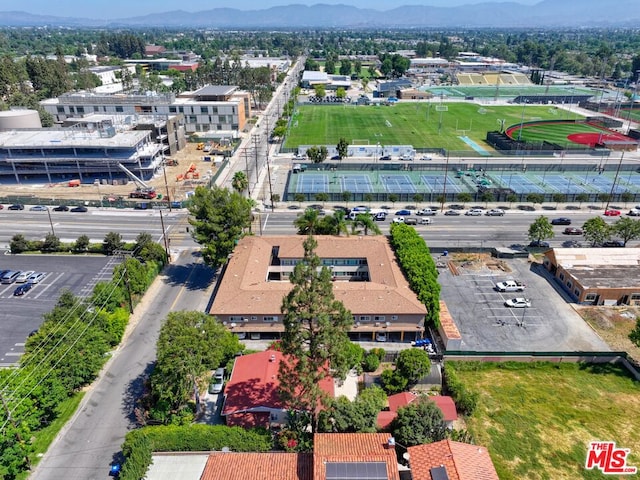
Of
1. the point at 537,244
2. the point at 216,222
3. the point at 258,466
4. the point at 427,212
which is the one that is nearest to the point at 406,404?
the point at 258,466

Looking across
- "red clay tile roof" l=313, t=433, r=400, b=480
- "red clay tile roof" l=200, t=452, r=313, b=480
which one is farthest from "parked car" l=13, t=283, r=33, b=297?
"red clay tile roof" l=313, t=433, r=400, b=480

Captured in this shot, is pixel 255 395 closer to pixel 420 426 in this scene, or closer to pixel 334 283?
pixel 420 426

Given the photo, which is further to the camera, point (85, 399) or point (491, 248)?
point (491, 248)

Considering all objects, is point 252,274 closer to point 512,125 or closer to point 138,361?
point 138,361

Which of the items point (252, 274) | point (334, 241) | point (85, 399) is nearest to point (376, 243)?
point (334, 241)

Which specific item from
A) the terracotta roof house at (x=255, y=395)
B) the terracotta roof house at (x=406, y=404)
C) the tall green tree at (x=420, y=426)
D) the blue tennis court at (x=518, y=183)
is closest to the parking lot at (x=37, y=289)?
the terracotta roof house at (x=255, y=395)

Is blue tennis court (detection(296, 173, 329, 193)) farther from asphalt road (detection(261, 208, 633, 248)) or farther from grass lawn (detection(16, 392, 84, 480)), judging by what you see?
grass lawn (detection(16, 392, 84, 480))

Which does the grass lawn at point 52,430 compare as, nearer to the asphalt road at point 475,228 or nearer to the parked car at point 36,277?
the parked car at point 36,277

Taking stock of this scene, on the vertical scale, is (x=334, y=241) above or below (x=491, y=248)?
above

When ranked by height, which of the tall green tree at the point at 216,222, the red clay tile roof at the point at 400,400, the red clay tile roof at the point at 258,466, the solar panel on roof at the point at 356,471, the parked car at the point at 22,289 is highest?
the tall green tree at the point at 216,222
